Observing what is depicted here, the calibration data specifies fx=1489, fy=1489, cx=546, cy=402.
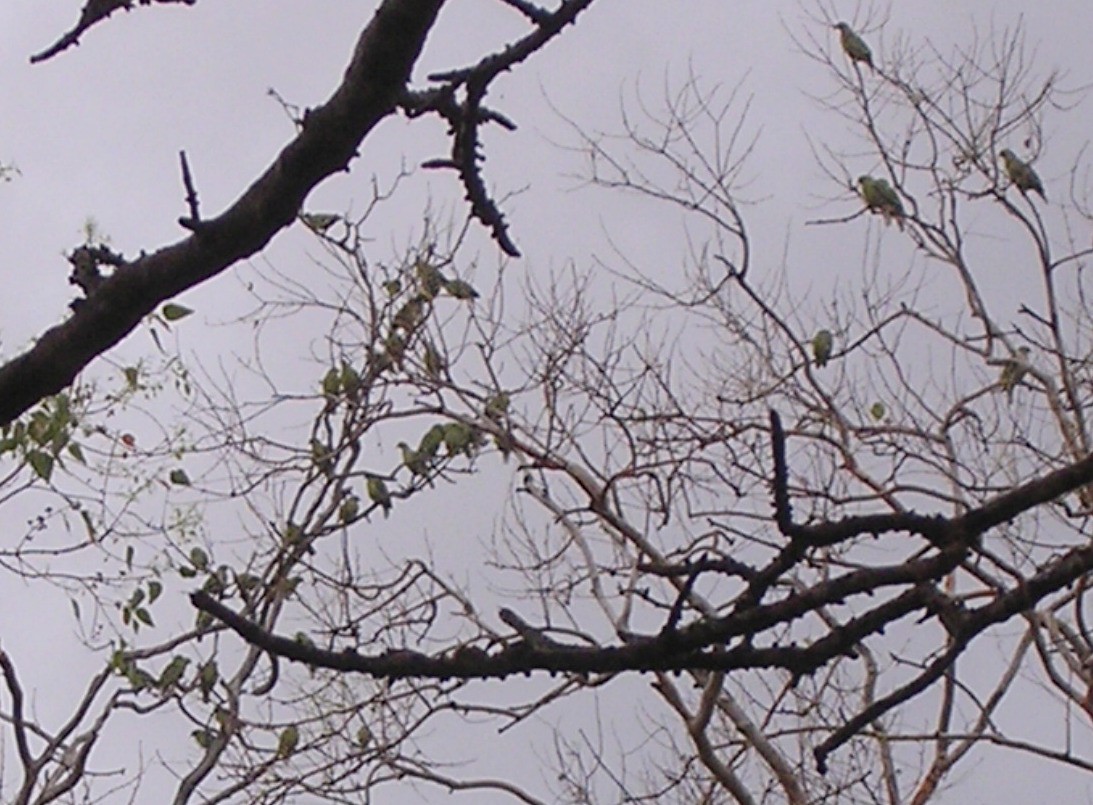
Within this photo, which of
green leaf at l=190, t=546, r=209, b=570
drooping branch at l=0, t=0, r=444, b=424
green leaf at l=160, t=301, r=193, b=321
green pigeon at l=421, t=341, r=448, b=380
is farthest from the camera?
green pigeon at l=421, t=341, r=448, b=380

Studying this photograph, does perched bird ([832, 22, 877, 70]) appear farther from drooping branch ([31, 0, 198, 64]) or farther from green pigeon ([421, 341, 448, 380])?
drooping branch ([31, 0, 198, 64])

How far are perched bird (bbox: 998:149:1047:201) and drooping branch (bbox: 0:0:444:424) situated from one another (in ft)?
22.9

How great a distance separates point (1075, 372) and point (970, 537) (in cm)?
737

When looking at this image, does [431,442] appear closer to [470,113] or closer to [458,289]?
[458,289]

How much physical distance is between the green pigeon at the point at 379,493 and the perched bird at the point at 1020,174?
3.80m

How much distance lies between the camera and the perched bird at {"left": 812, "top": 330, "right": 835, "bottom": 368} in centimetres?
705

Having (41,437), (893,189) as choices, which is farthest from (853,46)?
(41,437)

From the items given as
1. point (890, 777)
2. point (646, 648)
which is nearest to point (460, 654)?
point (646, 648)

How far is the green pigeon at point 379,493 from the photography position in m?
5.38

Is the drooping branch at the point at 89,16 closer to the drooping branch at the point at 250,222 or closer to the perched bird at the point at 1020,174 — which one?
the drooping branch at the point at 250,222

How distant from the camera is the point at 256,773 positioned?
5.80m

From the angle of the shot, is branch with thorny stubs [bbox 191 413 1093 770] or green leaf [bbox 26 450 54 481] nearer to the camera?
branch with thorny stubs [bbox 191 413 1093 770]

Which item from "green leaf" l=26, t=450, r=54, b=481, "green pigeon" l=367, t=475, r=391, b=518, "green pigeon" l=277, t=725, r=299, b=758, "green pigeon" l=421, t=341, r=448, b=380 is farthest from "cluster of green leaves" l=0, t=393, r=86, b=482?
"green pigeon" l=421, t=341, r=448, b=380

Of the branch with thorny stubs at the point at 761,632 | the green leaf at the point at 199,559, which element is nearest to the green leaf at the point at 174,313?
the branch with thorny stubs at the point at 761,632
